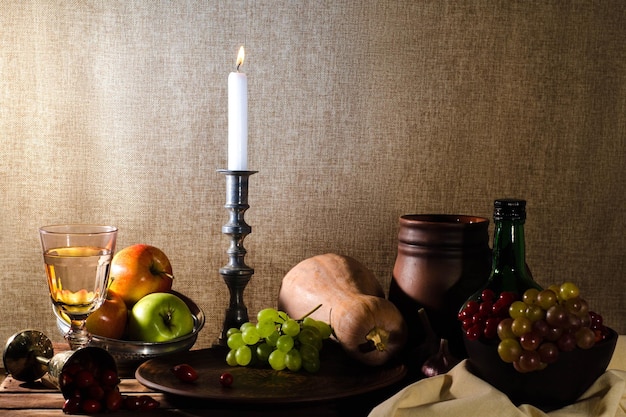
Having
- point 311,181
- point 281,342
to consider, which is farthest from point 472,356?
point 311,181

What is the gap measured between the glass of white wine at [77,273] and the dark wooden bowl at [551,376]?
49cm

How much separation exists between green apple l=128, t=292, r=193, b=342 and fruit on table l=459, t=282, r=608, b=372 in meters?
0.45

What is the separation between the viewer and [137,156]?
51.2 inches

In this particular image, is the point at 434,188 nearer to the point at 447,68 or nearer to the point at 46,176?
the point at 447,68

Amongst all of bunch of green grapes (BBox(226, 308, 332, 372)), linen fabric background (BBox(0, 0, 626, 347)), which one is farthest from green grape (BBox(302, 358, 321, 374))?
linen fabric background (BBox(0, 0, 626, 347))

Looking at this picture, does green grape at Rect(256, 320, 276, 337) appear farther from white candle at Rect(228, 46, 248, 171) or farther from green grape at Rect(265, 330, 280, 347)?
white candle at Rect(228, 46, 248, 171)

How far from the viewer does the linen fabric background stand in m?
1.28

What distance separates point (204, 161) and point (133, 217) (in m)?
0.17

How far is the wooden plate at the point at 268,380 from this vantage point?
881 millimetres

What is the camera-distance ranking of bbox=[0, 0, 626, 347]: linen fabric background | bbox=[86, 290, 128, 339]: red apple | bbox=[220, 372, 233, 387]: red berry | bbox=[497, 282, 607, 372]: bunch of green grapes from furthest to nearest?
bbox=[0, 0, 626, 347]: linen fabric background < bbox=[86, 290, 128, 339]: red apple < bbox=[220, 372, 233, 387]: red berry < bbox=[497, 282, 607, 372]: bunch of green grapes

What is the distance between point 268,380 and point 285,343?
0.05 meters

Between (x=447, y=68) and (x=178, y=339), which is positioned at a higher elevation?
(x=447, y=68)

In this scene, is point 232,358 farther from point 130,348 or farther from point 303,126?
point 303,126

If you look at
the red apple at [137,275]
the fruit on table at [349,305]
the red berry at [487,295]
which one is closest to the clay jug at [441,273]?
the fruit on table at [349,305]
